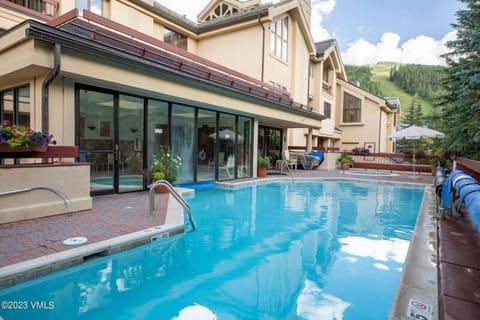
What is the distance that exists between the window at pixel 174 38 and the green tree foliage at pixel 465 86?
12.5 meters

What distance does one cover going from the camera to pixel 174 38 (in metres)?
16.2

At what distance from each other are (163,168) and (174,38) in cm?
1073

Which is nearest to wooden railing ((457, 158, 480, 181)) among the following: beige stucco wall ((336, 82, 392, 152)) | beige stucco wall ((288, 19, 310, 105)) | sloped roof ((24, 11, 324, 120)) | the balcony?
sloped roof ((24, 11, 324, 120))

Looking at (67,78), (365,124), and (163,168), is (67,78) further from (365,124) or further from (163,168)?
(365,124)

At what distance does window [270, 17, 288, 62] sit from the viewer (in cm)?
1603

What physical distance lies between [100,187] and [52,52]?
3.19m

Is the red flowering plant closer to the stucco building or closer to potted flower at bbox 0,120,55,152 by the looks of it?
potted flower at bbox 0,120,55,152

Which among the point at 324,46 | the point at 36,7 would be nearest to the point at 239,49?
the point at 36,7

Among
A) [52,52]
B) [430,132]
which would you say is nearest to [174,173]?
[52,52]

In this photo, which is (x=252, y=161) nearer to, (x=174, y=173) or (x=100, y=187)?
(x=174, y=173)

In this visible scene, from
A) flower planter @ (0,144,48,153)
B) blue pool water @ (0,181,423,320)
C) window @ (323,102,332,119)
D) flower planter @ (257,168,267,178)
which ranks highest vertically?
window @ (323,102,332,119)

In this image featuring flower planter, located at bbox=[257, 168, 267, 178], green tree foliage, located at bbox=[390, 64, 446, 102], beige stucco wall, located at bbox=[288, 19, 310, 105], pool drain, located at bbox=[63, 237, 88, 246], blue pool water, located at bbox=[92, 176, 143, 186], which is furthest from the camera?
green tree foliage, located at bbox=[390, 64, 446, 102]

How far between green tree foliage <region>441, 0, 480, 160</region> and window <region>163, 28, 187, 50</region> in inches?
493

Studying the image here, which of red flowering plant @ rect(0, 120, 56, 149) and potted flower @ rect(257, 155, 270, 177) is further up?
red flowering plant @ rect(0, 120, 56, 149)
